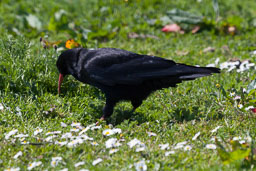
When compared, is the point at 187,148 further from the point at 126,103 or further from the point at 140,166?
the point at 126,103

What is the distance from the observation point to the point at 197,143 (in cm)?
385

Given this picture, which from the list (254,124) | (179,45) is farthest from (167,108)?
(179,45)

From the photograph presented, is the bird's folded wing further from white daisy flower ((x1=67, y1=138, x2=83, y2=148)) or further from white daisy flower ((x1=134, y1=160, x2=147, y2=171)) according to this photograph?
white daisy flower ((x1=134, y1=160, x2=147, y2=171))

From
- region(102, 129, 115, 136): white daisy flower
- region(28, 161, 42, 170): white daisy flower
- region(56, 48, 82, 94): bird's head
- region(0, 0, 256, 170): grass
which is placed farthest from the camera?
region(56, 48, 82, 94): bird's head

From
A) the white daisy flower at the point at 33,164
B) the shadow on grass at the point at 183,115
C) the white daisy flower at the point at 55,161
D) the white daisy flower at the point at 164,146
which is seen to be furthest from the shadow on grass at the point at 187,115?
the white daisy flower at the point at 33,164

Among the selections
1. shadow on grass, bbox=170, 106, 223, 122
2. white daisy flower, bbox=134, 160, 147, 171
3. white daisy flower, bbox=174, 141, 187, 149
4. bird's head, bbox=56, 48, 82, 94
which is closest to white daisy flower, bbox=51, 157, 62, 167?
white daisy flower, bbox=134, 160, 147, 171

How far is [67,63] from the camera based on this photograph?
492 cm

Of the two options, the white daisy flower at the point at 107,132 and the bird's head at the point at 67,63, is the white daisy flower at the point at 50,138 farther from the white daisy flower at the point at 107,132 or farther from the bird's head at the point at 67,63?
the bird's head at the point at 67,63

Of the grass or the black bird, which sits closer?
the grass

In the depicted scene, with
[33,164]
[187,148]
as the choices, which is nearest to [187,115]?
[187,148]

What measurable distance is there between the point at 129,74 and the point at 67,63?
84 centimetres

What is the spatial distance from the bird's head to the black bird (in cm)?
18

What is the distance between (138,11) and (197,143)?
488 cm

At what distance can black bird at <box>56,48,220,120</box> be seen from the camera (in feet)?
14.5
